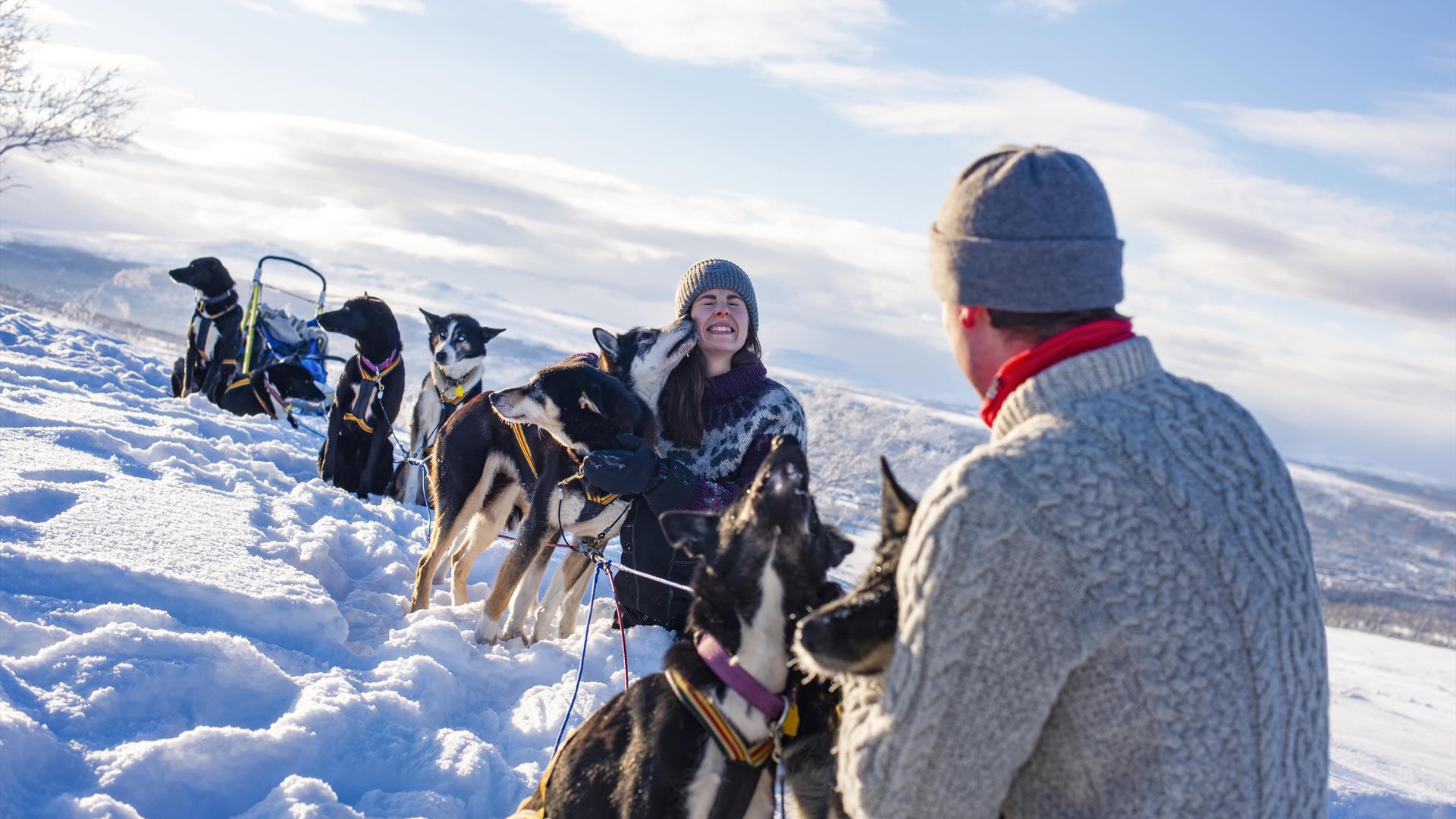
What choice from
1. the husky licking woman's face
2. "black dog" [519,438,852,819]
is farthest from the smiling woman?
the husky licking woman's face

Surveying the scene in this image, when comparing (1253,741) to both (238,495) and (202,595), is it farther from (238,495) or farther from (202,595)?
(238,495)

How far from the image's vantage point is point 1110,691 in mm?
1608

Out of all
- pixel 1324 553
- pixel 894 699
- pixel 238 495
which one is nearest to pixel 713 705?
pixel 894 699

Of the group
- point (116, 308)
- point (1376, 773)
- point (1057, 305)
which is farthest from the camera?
point (116, 308)

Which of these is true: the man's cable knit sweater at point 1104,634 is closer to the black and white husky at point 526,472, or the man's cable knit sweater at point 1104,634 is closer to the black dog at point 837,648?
the black dog at point 837,648

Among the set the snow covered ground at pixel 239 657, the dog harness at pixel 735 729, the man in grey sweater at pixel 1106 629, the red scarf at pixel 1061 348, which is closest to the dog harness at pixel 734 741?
the dog harness at pixel 735 729

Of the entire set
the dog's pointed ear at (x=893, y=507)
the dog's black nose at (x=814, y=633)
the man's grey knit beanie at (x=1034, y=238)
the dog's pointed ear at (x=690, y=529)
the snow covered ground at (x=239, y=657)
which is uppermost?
the man's grey knit beanie at (x=1034, y=238)

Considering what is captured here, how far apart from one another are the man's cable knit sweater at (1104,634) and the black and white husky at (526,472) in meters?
4.07

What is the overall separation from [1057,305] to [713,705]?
1.53 meters

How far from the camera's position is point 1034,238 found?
1.79 metres

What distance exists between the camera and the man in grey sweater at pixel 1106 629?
158 centimetres

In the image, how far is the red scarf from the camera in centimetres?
180

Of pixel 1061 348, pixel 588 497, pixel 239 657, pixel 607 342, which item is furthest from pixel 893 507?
pixel 607 342

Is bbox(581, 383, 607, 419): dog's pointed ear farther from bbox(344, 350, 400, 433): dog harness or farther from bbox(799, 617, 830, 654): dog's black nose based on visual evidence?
bbox(344, 350, 400, 433): dog harness
